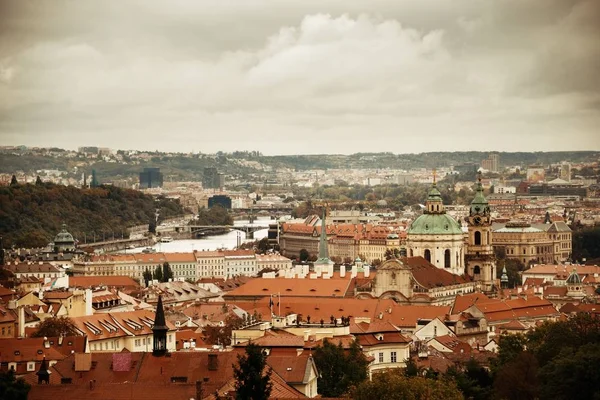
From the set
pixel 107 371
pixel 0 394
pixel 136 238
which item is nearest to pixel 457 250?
pixel 107 371

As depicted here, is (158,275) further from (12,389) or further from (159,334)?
(12,389)

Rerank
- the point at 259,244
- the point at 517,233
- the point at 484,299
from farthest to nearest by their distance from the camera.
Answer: the point at 259,244 → the point at 517,233 → the point at 484,299

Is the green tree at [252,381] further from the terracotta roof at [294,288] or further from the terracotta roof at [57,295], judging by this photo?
the terracotta roof at [294,288]

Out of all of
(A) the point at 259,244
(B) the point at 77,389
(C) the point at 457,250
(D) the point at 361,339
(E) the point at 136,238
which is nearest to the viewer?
(B) the point at 77,389

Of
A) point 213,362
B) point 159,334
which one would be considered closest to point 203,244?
point 159,334

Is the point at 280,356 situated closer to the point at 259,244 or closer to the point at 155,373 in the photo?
the point at 155,373

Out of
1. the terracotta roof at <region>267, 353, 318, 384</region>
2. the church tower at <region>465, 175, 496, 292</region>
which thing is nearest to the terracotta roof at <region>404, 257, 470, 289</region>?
the church tower at <region>465, 175, 496, 292</region>

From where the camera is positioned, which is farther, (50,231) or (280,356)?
(50,231)

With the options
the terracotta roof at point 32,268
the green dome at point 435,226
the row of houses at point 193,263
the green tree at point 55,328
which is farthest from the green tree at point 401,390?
the row of houses at point 193,263
